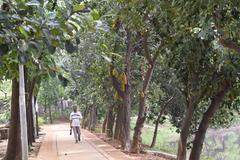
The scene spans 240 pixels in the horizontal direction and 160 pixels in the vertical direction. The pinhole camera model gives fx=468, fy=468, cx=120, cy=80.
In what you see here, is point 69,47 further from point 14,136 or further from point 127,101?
point 127,101

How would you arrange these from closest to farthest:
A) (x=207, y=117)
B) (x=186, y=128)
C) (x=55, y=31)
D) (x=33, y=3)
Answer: (x=33, y=3), (x=55, y=31), (x=207, y=117), (x=186, y=128)

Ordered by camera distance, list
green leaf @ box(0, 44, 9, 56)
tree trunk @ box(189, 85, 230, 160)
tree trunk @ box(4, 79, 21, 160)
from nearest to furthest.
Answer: green leaf @ box(0, 44, 9, 56), tree trunk @ box(4, 79, 21, 160), tree trunk @ box(189, 85, 230, 160)

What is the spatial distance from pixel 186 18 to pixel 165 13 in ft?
4.92

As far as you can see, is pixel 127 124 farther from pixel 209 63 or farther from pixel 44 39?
pixel 44 39

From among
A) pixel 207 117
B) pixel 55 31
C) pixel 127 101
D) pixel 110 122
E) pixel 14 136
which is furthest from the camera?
pixel 110 122

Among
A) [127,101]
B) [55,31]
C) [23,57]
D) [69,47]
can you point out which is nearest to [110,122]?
[127,101]

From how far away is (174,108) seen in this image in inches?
995

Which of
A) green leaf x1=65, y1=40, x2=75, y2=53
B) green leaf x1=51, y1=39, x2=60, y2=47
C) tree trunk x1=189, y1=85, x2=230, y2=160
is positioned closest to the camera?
green leaf x1=51, y1=39, x2=60, y2=47

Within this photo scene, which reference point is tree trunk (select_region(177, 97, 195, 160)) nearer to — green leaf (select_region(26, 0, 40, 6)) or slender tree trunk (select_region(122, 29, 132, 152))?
slender tree trunk (select_region(122, 29, 132, 152))

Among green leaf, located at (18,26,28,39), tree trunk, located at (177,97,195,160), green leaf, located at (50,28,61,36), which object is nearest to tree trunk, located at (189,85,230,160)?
tree trunk, located at (177,97,195,160)

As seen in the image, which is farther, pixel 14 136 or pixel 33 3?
pixel 14 136

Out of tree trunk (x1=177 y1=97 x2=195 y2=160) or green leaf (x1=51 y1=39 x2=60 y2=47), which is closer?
green leaf (x1=51 y1=39 x2=60 y2=47)

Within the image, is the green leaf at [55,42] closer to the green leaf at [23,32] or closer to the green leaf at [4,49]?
the green leaf at [23,32]

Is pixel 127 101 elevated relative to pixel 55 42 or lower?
elevated
